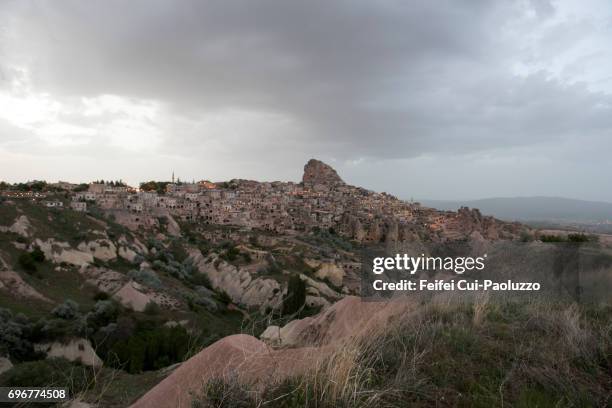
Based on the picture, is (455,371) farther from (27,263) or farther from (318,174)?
(318,174)

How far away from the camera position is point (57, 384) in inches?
170

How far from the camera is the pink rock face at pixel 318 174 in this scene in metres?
152

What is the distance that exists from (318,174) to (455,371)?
15334 centimetres

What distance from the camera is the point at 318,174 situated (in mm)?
155500

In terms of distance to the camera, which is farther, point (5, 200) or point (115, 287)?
point (5, 200)

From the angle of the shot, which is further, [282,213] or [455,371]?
[282,213]

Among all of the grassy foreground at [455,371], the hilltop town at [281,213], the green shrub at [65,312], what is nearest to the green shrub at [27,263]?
the green shrub at [65,312]

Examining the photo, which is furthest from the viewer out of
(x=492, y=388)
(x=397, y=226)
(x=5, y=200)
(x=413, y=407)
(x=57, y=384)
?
(x=397, y=226)

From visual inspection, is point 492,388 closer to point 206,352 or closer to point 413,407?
point 413,407

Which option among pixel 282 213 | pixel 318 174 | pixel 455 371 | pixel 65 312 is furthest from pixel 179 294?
pixel 318 174

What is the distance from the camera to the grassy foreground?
2.29 m

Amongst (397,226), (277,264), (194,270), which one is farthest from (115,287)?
(397,226)

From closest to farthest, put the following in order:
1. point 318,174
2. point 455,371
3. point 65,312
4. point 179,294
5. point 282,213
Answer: point 455,371 → point 65,312 → point 179,294 → point 282,213 → point 318,174

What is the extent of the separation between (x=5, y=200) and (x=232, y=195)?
62.5 m
